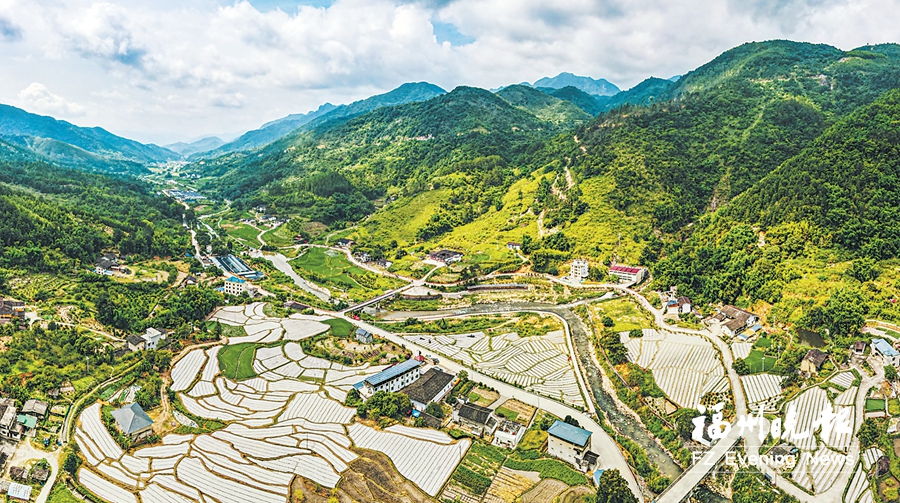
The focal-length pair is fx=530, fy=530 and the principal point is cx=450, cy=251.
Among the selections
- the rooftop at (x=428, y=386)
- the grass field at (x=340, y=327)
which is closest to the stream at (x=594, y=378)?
the grass field at (x=340, y=327)

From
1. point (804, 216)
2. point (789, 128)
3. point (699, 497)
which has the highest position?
point (789, 128)

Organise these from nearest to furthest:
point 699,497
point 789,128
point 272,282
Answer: point 699,497 → point 272,282 → point 789,128

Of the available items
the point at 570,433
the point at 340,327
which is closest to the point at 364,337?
the point at 340,327

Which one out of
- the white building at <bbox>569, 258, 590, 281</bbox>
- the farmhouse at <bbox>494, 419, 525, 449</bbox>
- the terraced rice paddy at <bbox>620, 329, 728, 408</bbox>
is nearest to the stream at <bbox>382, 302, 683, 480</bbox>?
the terraced rice paddy at <bbox>620, 329, 728, 408</bbox>

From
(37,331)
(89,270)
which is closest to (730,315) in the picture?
(37,331)

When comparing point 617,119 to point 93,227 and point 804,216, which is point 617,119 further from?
point 93,227

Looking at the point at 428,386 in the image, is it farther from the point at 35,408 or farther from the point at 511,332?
the point at 35,408
